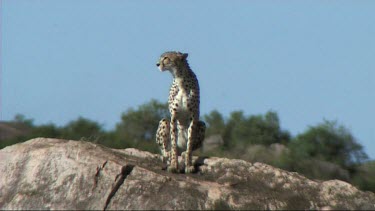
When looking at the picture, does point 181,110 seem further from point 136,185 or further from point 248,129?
point 248,129

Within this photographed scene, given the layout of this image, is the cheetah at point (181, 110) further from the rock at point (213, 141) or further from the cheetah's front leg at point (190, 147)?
the rock at point (213, 141)

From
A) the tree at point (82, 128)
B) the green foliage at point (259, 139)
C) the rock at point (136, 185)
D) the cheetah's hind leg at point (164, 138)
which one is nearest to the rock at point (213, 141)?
the green foliage at point (259, 139)

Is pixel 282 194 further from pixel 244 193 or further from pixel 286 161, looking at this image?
pixel 286 161

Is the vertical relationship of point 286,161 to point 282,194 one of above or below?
above

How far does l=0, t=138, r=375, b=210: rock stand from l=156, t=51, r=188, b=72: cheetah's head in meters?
1.46

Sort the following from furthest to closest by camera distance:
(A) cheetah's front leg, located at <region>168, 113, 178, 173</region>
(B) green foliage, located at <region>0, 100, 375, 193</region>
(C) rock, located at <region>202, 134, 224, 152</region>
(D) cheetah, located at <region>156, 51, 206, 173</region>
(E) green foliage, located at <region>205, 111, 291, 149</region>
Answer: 1. (E) green foliage, located at <region>205, 111, 291, 149</region>
2. (C) rock, located at <region>202, 134, 224, 152</region>
3. (B) green foliage, located at <region>0, 100, 375, 193</region>
4. (D) cheetah, located at <region>156, 51, 206, 173</region>
5. (A) cheetah's front leg, located at <region>168, 113, 178, 173</region>

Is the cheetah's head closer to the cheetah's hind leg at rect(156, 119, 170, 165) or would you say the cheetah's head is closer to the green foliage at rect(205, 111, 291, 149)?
the cheetah's hind leg at rect(156, 119, 170, 165)

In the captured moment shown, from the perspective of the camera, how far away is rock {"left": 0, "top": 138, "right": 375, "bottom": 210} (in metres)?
12.0

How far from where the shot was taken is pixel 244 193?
12.3m

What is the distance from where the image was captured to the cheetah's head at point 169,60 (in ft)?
44.8

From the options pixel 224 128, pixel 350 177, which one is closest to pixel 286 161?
pixel 350 177

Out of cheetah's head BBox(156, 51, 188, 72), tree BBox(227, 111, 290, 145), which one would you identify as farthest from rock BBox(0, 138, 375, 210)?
tree BBox(227, 111, 290, 145)

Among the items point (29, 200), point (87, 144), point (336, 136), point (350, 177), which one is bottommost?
point (29, 200)

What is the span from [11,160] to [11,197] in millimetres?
733
